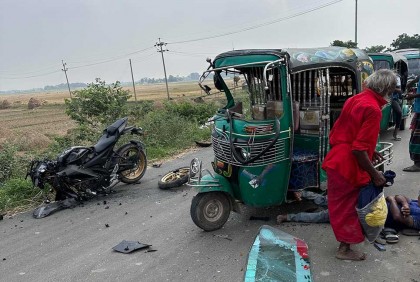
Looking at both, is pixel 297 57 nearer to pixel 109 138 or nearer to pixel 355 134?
pixel 355 134

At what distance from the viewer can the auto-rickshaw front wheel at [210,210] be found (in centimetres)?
472

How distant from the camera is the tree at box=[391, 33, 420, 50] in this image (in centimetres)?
4076

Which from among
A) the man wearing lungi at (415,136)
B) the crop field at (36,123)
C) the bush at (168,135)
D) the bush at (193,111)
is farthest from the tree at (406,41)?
the man wearing lungi at (415,136)

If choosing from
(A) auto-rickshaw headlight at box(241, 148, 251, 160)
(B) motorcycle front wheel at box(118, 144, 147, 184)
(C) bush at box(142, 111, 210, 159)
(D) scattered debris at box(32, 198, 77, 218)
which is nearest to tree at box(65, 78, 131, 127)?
(C) bush at box(142, 111, 210, 159)

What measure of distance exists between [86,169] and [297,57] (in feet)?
13.1

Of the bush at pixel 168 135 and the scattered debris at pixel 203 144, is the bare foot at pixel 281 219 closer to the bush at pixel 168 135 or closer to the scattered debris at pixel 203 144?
the bush at pixel 168 135

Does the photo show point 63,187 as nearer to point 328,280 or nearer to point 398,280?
point 328,280

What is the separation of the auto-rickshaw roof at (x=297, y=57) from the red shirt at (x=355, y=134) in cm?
108

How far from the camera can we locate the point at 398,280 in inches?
135

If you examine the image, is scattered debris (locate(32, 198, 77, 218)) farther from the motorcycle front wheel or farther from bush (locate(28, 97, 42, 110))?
bush (locate(28, 97, 42, 110))

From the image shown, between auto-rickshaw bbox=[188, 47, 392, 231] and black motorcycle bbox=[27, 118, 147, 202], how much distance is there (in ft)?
7.13

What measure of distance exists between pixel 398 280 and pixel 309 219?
146 cm

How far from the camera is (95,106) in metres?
12.1

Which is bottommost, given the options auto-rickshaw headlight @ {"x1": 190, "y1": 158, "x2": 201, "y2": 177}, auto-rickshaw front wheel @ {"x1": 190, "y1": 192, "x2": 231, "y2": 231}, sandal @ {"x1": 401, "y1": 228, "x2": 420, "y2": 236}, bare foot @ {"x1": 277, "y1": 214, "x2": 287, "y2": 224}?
sandal @ {"x1": 401, "y1": 228, "x2": 420, "y2": 236}
